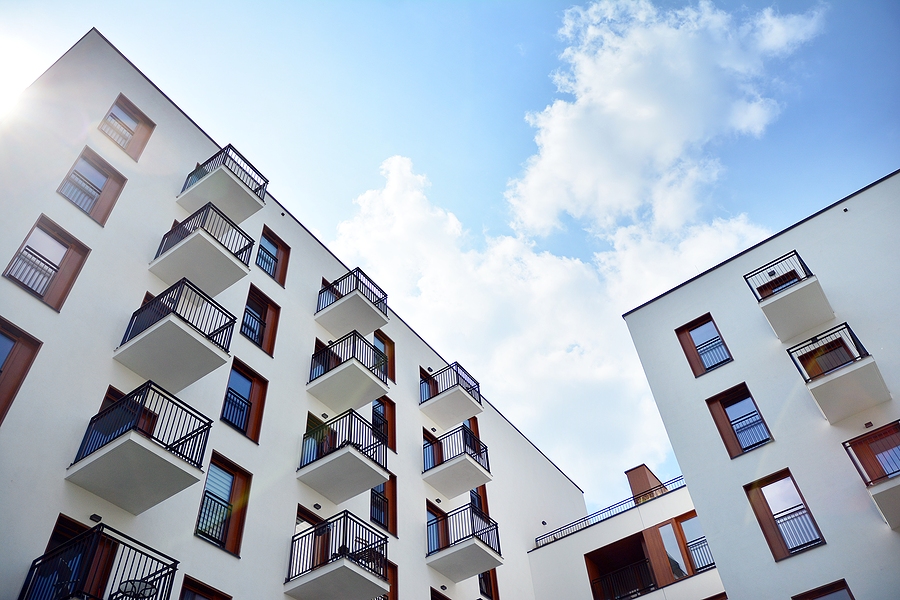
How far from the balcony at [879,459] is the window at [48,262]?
1866 centimetres

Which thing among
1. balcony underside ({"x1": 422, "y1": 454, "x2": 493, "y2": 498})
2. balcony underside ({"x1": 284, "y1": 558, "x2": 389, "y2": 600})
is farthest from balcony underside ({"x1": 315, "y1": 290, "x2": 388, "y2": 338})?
balcony underside ({"x1": 284, "y1": 558, "x2": 389, "y2": 600})

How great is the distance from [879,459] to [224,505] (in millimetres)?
15805

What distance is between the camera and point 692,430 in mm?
20422

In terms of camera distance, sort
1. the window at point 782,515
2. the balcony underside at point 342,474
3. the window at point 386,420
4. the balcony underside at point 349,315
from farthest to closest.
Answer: the window at point 386,420, the balcony underside at point 349,315, the balcony underside at point 342,474, the window at point 782,515

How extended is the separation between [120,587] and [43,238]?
311 inches

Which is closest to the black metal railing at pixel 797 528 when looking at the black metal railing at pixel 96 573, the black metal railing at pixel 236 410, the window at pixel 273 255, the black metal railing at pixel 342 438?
the black metal railing at pixel 342 438

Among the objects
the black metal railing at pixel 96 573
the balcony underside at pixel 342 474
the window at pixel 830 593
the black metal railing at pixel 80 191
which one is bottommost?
the black metal railing at pixel 96 573

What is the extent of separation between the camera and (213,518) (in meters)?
14.9

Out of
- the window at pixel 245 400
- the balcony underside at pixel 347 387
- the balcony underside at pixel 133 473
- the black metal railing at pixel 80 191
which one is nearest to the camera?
the balcony underside at pixel 133 473

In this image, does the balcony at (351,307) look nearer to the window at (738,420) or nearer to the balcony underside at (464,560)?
the balcony underside at (464,560)

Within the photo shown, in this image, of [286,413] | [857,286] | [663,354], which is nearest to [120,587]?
[286,413]

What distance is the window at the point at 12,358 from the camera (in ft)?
40.9

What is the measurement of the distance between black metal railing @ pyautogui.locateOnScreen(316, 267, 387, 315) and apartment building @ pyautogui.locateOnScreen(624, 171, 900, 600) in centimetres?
910

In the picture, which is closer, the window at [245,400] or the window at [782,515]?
the window at [782,515]
